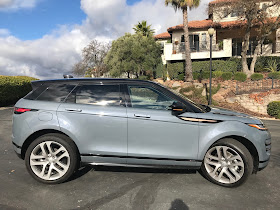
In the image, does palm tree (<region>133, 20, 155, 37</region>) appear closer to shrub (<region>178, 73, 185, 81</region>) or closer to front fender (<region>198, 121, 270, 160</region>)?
shrub (<region>178, 73, 185, 81</region>)

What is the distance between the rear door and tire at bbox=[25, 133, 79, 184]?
17 cm

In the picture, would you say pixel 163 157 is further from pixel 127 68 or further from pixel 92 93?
pixel 127 68

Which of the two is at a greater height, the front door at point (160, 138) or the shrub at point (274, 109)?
the front door at point (160, 138)

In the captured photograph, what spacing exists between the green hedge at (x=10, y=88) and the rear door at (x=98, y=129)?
43.0ft

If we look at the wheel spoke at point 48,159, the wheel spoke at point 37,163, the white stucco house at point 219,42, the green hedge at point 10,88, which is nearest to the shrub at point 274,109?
the white stucco house at point 219,42

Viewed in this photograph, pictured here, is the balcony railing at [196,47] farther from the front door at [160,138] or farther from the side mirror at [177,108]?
the front door at [160,138]

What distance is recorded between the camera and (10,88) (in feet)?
45.1

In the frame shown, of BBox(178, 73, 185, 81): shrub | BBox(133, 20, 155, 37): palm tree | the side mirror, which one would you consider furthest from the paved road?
BBox(133, 20, 155, 37): palm tree

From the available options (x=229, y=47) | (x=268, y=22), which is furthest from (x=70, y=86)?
(x=229, y=47)

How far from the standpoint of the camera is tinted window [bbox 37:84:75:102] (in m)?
3.25

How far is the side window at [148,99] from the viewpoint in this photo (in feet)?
10.3

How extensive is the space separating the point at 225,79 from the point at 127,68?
1056 centimetres

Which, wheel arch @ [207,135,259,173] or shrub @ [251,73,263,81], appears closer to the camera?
wheel arch @ [207,135,259,173]

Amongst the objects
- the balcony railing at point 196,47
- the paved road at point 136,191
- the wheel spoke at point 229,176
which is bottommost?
the paved road at point 136,191
